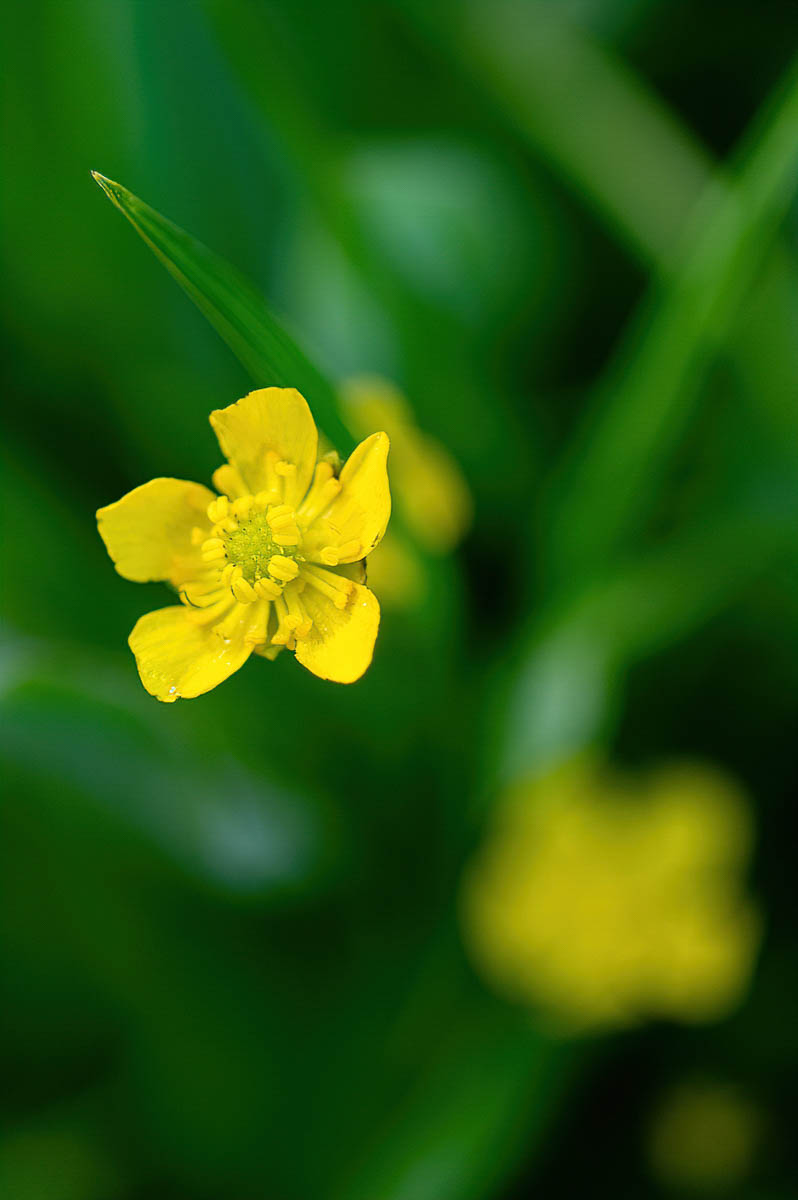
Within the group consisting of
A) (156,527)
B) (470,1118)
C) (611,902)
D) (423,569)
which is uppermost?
(156,527)

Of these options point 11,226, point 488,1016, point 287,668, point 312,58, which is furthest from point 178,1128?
point 312,58

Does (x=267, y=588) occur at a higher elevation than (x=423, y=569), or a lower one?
higher

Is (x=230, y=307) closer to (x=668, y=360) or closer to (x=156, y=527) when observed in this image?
(x=156, y=527)

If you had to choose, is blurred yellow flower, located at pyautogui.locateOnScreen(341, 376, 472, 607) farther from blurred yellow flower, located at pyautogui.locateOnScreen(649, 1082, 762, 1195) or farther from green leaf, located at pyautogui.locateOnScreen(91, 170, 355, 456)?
blurred yellow flower, located at pyautogui.locateOnScreen(649, 1082, 762, 1195)

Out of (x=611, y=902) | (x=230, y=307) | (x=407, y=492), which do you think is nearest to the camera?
(x=230, y=307)

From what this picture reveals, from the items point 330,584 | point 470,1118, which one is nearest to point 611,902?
point 470,1118

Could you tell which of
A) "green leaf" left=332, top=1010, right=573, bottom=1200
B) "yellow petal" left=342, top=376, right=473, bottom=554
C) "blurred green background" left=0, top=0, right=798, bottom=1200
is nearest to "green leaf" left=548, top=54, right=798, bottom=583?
"blurred green background" left=0, top=0, right=798, bottom=1200
